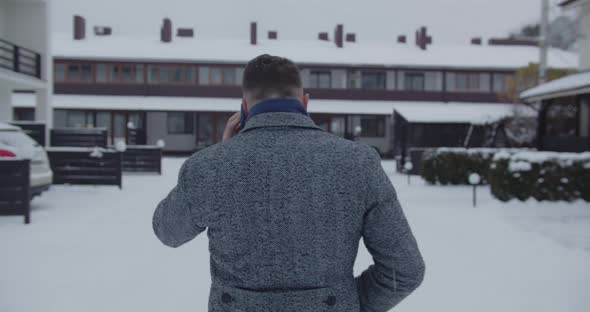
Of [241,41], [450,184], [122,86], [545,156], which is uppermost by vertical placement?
[241,41]

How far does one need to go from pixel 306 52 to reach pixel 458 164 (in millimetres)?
20141

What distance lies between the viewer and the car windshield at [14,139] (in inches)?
354

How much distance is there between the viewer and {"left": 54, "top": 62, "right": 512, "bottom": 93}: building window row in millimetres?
32594

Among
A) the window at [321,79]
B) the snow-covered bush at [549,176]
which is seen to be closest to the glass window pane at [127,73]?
the window at [321,79]

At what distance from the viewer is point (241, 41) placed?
37.2 metres

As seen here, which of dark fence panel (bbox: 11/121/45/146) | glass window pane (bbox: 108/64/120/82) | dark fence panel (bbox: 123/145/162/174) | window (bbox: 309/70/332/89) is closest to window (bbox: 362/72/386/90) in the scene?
window (bbox: 309/70/332/89)

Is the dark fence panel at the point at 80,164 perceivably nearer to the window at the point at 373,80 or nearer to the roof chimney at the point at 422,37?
the window at the point at 373,80

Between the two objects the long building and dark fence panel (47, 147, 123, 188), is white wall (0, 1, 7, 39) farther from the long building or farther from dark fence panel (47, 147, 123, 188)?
the long building

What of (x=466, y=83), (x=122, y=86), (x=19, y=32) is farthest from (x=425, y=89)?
(x=19, y=32)

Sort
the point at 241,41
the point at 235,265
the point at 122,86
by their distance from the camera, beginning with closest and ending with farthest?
the point at 235,265, the point at 122,86, the point at 241,41

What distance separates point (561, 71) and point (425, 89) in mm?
8923

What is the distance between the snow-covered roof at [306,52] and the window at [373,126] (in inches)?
129

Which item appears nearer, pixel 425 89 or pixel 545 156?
pixel 545 156

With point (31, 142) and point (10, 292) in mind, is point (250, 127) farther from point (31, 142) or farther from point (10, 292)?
point (31, 142)
